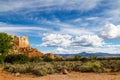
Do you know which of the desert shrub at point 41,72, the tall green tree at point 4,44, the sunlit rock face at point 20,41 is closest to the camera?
the desert shrub at point 41,72

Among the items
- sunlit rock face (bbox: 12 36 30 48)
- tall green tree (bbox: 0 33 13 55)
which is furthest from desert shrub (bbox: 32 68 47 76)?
sunlit rock face (bbox: 12 36 30 48)

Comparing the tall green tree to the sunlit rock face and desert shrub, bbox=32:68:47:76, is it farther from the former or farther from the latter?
the sunlit rock face

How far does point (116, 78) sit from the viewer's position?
19562 millimetres

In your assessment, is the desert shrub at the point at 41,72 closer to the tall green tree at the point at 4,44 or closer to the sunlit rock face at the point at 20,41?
the tall green tree at the point at 4,44

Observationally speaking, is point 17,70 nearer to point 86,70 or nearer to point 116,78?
point 86,70

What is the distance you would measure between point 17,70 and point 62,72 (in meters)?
4.64

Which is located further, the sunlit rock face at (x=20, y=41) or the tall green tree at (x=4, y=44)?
the sunlit rock face at (x=20, y=41)

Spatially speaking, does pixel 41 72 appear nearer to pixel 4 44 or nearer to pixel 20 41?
pixel 4 44

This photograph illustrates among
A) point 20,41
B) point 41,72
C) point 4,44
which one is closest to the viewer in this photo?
point 41,72

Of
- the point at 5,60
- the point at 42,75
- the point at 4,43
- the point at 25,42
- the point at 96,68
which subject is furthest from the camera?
the point at 25,42

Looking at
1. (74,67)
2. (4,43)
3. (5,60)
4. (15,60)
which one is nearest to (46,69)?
(74,67)

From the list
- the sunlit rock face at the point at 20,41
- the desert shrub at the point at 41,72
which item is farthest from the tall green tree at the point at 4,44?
the sunlit rock face at the point at 20,41

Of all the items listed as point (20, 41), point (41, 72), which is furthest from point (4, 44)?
point (20, 41)

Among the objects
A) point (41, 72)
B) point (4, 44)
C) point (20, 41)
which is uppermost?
point (20, 41)
